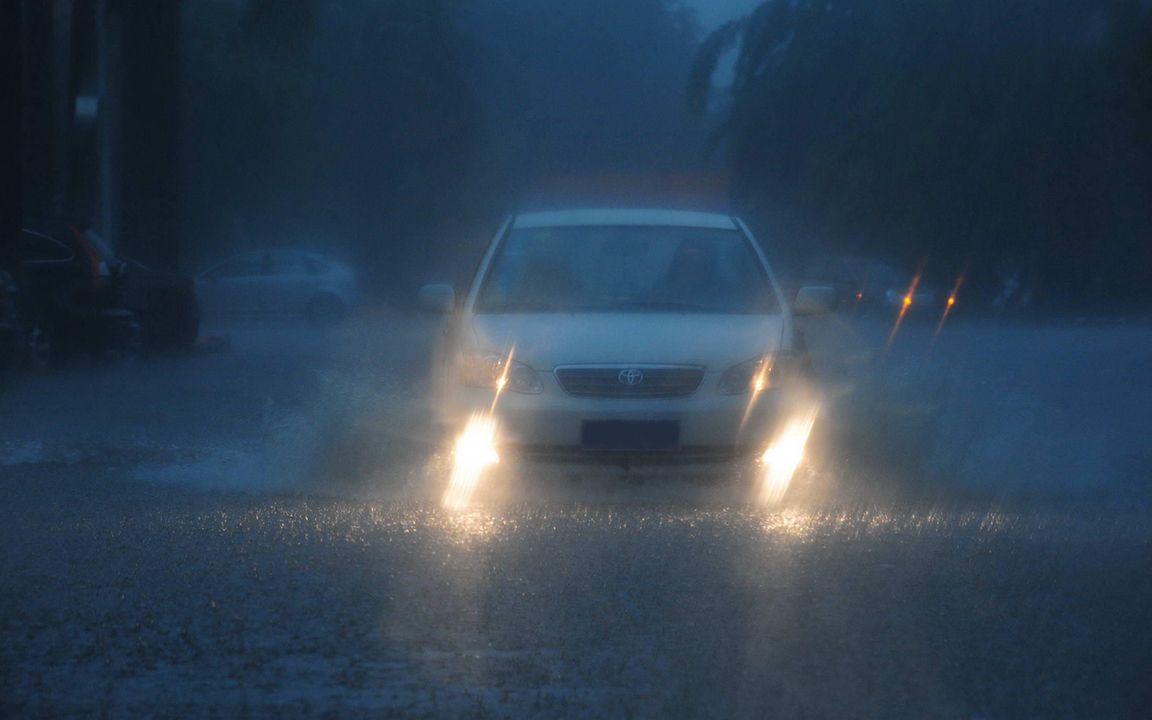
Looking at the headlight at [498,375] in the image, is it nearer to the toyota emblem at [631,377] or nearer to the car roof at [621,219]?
the toyota emblem at [631,377]

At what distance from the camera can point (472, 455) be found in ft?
27.5

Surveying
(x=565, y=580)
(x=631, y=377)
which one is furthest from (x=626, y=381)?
(x=565, y=580)

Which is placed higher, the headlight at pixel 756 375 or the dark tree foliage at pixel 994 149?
the headlight at pixel 756 375

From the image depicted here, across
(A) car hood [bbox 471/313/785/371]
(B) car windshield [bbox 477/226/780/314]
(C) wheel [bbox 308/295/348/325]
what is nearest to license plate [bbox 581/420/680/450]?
(A) car hood [bbox 471/313/785/371]

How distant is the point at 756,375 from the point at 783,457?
1.81ft

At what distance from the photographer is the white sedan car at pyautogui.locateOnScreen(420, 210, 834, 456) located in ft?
26.6

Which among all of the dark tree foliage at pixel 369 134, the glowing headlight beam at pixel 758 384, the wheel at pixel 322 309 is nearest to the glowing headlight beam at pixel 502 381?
the glowing headlight beam at pixel 758 384

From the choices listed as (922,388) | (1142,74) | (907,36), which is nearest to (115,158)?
(922,388)

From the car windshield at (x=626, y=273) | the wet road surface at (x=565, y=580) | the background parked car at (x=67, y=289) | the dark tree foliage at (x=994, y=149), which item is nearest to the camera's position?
the wet road surface at (x=565, y=580)

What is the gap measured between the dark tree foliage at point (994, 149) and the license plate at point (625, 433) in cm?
2518

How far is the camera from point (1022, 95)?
32.8 meters

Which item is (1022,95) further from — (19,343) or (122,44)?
(19,343)

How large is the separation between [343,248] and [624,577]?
4099cm

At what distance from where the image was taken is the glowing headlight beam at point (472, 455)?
27.0 feet
